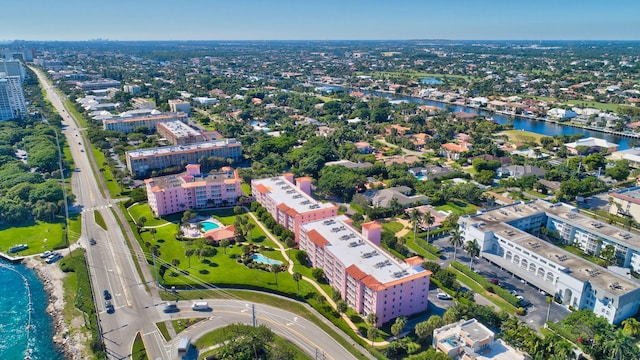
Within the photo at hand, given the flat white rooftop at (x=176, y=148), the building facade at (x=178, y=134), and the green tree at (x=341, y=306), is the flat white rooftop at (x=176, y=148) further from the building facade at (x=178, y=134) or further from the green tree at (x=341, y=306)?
the green tree at (x=341, y=306)

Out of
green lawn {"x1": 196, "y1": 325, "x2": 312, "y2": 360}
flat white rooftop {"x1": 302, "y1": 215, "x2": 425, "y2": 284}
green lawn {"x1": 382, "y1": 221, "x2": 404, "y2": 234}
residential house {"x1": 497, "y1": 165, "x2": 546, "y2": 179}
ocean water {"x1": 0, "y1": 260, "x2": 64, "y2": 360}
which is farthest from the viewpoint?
residential house {"x1": 497, "y1": 165, "x2": 546, "y2": 179}

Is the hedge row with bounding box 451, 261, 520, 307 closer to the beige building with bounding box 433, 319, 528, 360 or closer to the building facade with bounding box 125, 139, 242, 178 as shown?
the beige building with bounding box 433, 319, 528, 360

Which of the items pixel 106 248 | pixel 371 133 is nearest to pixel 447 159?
pixel 371 133

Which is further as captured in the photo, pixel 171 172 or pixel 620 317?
pixel 171 172

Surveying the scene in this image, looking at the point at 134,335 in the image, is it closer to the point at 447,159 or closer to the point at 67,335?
the point at 67,335

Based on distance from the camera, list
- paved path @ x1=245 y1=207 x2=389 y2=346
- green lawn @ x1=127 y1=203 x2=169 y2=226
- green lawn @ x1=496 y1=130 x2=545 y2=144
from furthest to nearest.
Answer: green lawn @ x1=496 y1=130 x2=545 y2=144
green lawn @ x1=127 y1=203 x2=169 y2=226
paved path @ x1=245 y1=207 x2=389 y2=346

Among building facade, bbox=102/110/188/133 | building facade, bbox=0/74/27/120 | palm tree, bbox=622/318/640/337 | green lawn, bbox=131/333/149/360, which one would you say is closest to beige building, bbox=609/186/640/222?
palm tree, bbox=622/318/640/337

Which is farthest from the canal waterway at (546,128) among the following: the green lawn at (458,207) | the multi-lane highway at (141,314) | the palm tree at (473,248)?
the multi-lane highway at (141,314)
